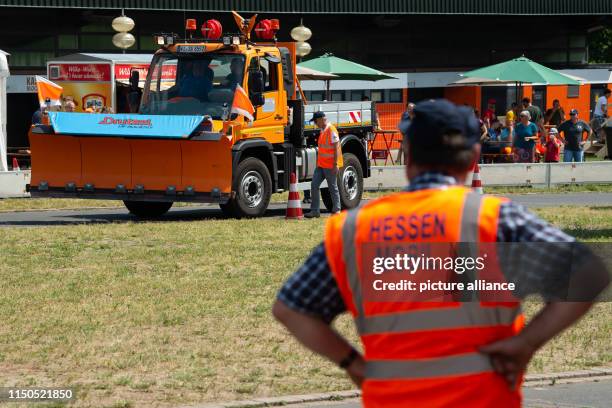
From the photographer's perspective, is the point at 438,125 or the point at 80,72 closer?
the point at 438,125

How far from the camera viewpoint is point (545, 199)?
2442 centimetres

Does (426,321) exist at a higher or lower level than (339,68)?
lower

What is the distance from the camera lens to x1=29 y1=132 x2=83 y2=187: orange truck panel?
64.4 feet

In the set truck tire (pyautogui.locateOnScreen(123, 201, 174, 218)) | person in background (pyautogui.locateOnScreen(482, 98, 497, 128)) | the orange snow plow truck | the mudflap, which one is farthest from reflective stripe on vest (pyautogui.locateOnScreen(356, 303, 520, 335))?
person in background (pyautogui.locateOnScreen(482, 98, 497, 128))

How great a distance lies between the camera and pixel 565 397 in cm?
802

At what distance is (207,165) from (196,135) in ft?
1.60

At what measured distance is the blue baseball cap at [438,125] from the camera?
12.0 ft

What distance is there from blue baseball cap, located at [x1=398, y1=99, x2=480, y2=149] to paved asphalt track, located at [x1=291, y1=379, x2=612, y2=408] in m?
4.23

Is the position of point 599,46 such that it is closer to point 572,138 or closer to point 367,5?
point 367,5

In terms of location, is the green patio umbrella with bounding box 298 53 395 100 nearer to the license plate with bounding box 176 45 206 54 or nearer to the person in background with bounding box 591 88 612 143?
the person in background with bounding box 591 88 612 143

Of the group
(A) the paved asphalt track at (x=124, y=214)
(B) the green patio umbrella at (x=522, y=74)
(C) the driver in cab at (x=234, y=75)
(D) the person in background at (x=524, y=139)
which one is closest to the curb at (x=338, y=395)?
(C) the driver in cab at (x=234, y=75)

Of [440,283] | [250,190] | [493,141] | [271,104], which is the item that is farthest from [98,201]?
[440,283]

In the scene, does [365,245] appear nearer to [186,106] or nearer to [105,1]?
[186,106]

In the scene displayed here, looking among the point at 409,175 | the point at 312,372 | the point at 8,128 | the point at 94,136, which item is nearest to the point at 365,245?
the point at 409,175
